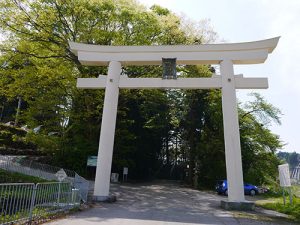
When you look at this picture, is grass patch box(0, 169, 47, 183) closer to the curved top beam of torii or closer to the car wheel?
the curved top beam of torii

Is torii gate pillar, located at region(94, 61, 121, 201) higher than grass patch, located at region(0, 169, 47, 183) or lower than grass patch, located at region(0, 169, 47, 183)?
higher

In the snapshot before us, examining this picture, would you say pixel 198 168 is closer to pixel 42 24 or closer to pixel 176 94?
pixel 176 94

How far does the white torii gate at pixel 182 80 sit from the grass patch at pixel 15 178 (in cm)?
678

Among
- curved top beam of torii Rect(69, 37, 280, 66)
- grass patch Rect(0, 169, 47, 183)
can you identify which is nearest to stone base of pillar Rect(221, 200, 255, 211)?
curved top beam of torii Rect(69, 37, 280, 66)

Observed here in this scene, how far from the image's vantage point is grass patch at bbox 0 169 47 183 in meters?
16.7

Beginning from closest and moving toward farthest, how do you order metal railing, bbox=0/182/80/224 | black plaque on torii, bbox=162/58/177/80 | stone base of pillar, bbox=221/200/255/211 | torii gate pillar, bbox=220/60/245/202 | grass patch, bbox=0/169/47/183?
metal railing, bbox=0/182/80/224, stone base of pillar, bbox=221/200/255/211, torii gate pillar, bbox=220/60/245/202, black plaque on torii, bbox=162/58/177/80, grass patch, bbox=0/169/47/183

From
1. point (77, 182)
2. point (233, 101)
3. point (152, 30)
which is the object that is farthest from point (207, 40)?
point (77, 182)

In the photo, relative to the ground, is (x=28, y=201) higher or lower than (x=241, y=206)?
higher

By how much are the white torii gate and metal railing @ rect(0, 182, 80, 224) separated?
12.5ft

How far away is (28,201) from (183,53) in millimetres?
9272

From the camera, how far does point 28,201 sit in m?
6.51

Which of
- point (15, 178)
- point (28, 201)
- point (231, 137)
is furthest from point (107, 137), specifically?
point (15, 178)

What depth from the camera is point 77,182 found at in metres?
11.4

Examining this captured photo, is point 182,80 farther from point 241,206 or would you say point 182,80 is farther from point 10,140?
point 10,140
